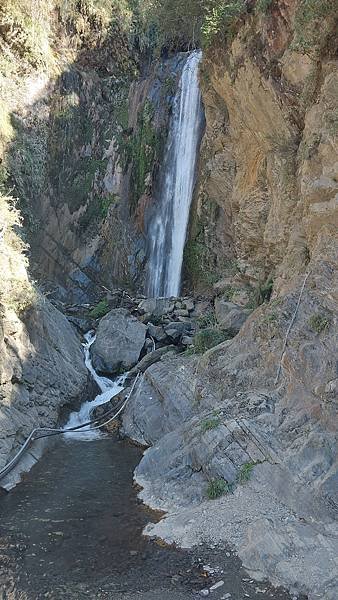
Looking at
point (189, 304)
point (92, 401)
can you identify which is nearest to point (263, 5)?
point (189, 304)

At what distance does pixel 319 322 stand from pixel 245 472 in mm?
3003

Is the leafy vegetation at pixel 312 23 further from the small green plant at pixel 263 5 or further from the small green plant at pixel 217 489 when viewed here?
the small green plant at pixel 217 489

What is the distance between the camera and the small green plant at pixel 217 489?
9711mm

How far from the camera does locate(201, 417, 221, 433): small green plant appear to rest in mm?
10914

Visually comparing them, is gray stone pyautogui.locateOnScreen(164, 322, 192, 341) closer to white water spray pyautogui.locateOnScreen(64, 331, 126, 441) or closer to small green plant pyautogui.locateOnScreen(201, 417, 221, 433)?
white water spray pyautogui.locateOnScreen(64, 331, 126, 441)

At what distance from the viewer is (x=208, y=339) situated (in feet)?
53.3

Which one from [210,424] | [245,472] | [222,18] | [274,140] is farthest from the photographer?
[222,18]

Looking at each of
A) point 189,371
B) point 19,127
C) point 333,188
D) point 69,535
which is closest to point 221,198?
point 189,371

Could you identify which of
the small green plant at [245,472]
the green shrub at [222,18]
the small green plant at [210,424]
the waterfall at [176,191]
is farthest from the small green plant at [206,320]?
the green shrub at [222,18]

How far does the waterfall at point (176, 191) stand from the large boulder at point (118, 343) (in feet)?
13.2

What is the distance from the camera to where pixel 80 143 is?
93.2 ft

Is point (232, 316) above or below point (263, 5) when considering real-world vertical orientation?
below

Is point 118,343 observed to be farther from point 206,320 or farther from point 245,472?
point 245,472

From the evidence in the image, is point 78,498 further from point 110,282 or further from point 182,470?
point 110,282
